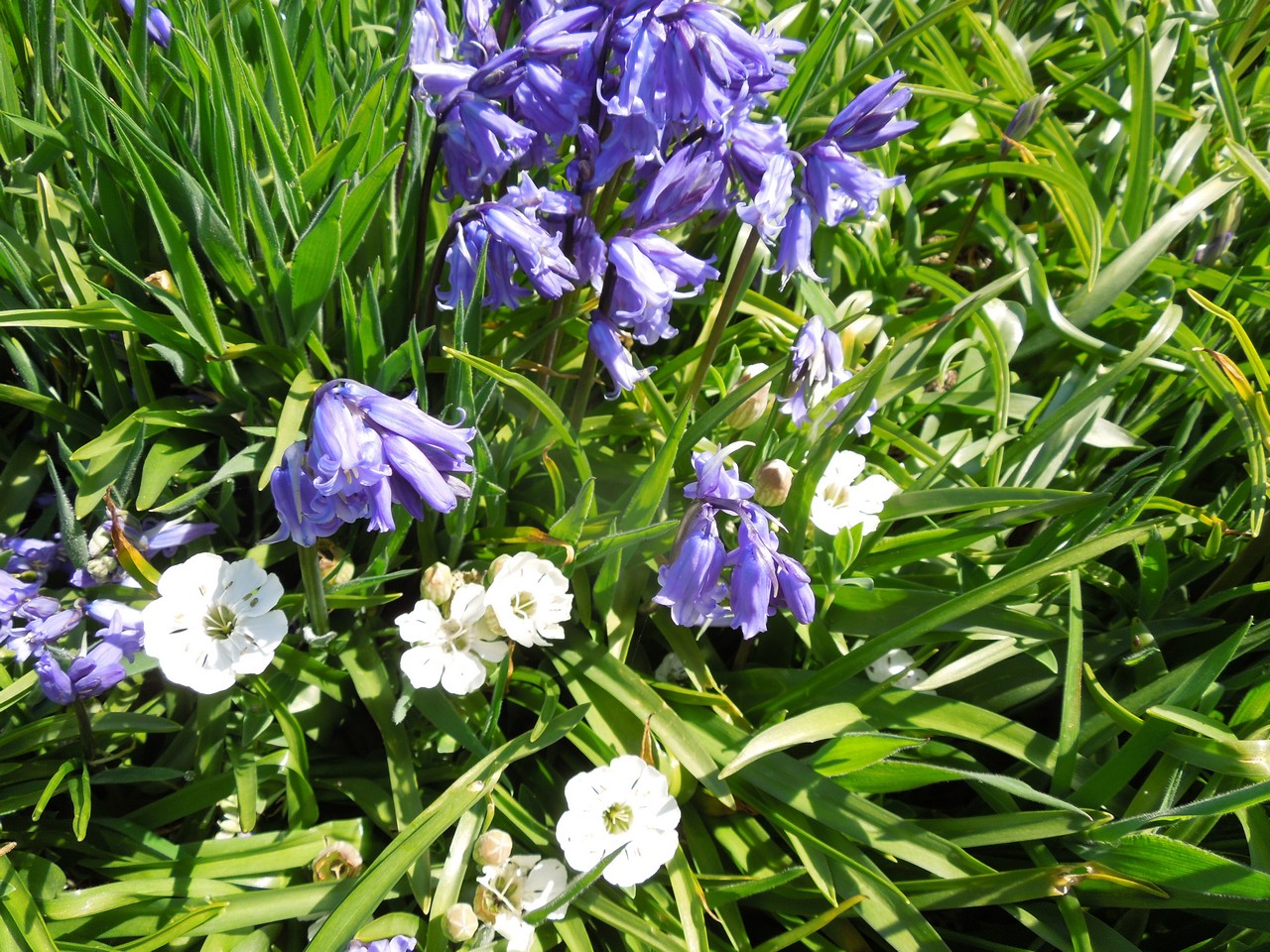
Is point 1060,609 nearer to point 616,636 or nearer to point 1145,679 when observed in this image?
point 1145,679

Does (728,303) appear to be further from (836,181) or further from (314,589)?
(314,589)

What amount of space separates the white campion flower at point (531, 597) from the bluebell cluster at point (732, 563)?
0.20 m

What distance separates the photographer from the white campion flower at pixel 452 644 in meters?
1.78

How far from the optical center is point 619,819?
183 cm

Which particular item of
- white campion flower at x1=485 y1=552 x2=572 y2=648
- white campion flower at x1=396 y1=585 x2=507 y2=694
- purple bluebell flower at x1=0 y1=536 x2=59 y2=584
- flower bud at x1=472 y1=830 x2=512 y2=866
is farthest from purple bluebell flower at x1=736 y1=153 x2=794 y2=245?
purple bluebell flower at x1=0 y1=536 x2=59 y2=584

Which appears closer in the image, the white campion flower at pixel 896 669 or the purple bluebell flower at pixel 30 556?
the purple bluebell flower at pixel 30 556

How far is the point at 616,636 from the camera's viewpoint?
208 centimetres

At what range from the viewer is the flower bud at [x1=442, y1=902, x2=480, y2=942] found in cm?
168

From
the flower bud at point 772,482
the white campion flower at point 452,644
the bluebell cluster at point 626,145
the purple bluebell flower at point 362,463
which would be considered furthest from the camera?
the flower bud at point 772,482

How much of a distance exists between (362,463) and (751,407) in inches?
39.5

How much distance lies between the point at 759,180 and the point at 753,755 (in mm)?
1090

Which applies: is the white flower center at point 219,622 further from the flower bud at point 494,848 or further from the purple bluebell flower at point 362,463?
the flower bud at point 494,848

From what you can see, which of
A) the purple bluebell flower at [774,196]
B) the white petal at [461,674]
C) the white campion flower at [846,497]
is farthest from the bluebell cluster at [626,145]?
the white petal at [461,674]

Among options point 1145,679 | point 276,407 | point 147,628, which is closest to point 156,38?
point 276,407
